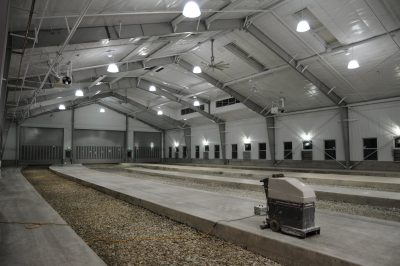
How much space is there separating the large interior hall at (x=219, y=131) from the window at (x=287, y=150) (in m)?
0.13

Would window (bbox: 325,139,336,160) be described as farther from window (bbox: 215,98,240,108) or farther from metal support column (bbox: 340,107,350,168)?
window (bbox: 215,98,240,108)

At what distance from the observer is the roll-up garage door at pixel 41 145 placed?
2709cm

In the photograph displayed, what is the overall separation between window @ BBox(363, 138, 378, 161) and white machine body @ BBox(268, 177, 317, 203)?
13.5m

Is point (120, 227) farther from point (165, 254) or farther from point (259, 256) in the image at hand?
point (259, 256)

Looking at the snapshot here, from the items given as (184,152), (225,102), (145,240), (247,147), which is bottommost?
(145,240)

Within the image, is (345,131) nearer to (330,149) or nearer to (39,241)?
(330,149)

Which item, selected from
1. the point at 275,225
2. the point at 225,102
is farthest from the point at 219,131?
the point at 275,225

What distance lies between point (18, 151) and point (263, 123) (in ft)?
74.2

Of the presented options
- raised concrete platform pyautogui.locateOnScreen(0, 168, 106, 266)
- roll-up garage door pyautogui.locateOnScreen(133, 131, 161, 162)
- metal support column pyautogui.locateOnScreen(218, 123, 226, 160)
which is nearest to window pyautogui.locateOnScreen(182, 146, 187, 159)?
roll-up garage door pyautogui.locateOnScreen(133, 131, 161, 162)

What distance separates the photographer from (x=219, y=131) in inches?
984

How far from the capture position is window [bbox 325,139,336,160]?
55.7ft

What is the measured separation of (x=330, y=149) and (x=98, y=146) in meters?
23.4

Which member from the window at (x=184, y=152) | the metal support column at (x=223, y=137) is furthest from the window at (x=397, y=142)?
the window at (x=184, y=152)

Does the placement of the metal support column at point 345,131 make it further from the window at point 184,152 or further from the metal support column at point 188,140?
the window at point 184,152
